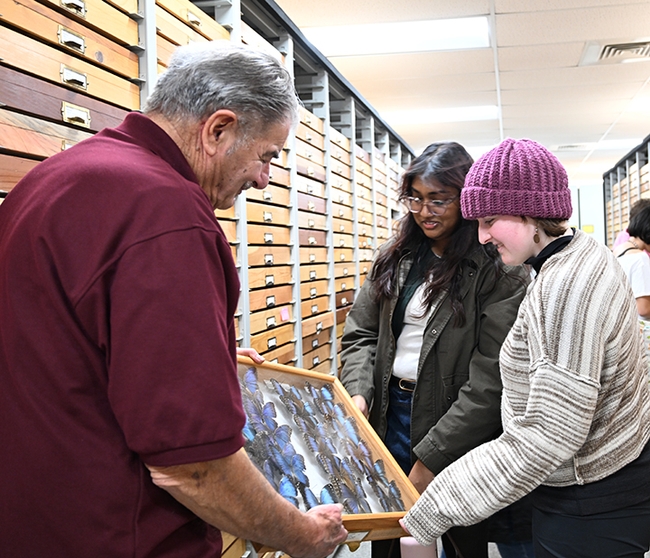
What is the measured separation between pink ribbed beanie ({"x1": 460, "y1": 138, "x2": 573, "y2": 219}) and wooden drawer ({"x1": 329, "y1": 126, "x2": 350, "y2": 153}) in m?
2.72

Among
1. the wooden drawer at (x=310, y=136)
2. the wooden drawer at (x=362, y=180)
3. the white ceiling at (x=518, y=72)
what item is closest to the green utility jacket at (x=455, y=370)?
the wooden drawer at (x=310, y=136)

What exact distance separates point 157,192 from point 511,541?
167cm

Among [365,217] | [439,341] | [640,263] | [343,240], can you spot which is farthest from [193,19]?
[365,217]

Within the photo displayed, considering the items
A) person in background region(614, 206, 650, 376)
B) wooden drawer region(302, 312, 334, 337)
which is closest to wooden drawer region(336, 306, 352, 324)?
wooden drawer region(302, 312, 334, 337)

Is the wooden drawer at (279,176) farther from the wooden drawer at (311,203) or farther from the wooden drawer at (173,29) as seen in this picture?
the wooden drawer at (173,29)

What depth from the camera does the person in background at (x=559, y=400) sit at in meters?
1.28

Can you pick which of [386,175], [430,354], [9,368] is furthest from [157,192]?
[386,175]

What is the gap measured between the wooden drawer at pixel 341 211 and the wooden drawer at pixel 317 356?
3.01ft

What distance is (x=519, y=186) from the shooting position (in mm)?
1462

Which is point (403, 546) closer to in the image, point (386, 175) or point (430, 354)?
point (430, 354)

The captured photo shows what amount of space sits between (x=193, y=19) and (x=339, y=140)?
2.16m

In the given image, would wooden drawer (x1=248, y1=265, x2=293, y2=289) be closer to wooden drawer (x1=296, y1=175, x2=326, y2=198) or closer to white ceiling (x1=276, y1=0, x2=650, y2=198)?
wooden drawer (x1=296, y1=175, x2=326, y2=198)

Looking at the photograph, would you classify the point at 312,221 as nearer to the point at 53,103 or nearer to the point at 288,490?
the point at 53,103

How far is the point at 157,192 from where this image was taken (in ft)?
2.85
